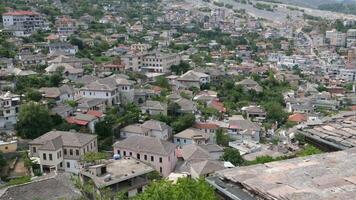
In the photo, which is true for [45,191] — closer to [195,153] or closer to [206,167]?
[206,167]

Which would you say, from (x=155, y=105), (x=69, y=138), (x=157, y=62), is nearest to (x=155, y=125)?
(x=155, y=105)

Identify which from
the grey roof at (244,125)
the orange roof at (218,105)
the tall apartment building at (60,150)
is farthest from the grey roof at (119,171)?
the orange roof at (218,105)

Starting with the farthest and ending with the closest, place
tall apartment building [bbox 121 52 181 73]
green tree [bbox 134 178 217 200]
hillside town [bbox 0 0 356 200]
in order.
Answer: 1. tall apartment building [bbox 121 52 181 73]
2. hillside town [bbox 0 0 356 200]
3. green tree [bbox 134 178 217 200]

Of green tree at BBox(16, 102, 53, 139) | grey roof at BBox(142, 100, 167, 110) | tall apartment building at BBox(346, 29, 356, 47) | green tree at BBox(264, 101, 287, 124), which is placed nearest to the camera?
green tree at BBox(16, 102, 53, 139)

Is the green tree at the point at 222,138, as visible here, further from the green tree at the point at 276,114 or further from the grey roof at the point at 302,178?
the grey roof at the point at 302,178

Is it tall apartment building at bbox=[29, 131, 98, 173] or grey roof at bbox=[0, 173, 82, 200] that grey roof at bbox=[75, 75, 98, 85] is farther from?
grey roof at bbox=[0, 173, 82, 200]

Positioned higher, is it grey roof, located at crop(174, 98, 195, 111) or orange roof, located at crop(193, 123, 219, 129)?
grey roof, located at crop(174, 98, 195, 111)

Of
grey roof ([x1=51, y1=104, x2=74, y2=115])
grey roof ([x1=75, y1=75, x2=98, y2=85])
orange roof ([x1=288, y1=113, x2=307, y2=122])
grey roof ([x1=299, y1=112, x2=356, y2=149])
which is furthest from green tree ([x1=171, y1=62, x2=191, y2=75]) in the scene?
grey roof ([x1=299, y1=112, x2=356, y2=149])
